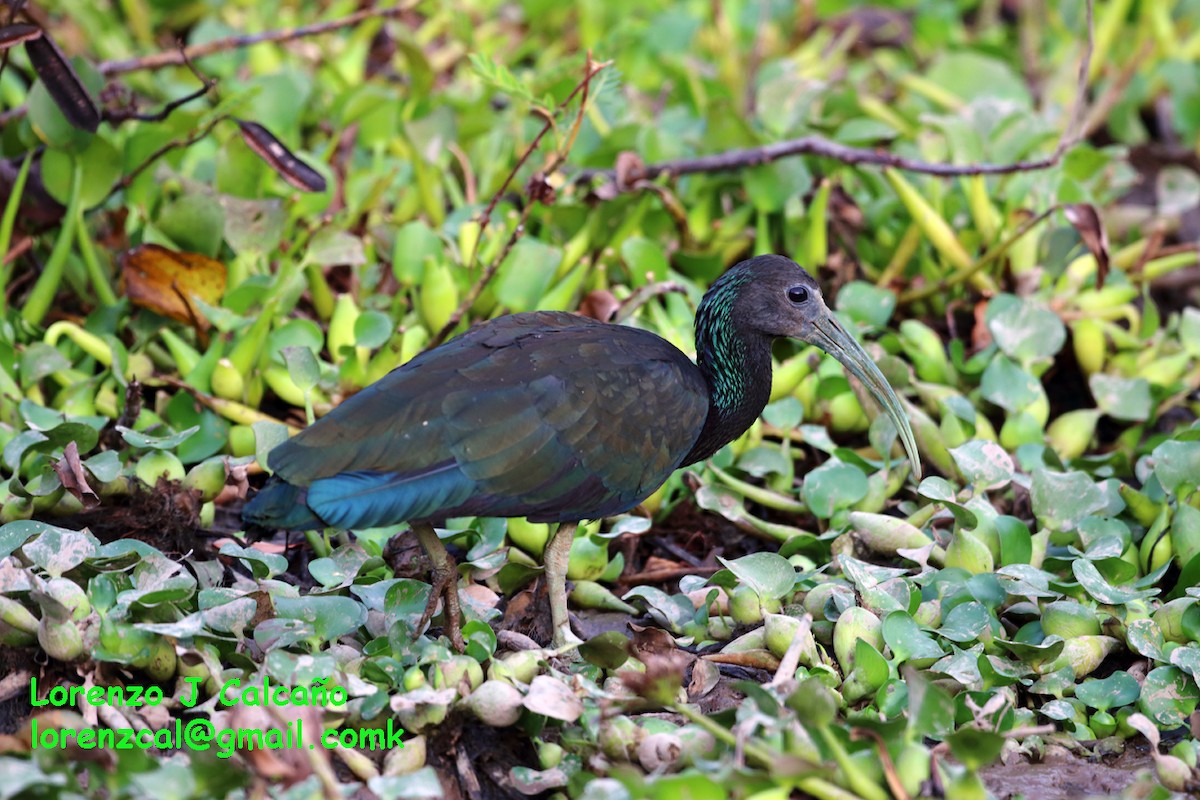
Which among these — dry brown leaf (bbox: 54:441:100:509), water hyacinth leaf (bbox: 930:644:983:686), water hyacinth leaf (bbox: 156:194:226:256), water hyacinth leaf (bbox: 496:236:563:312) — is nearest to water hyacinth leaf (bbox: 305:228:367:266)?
water hyacinth leaf (bbox: 156:194:226:256)

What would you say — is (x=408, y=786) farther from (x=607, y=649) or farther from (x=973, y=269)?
(x=973, y=269)

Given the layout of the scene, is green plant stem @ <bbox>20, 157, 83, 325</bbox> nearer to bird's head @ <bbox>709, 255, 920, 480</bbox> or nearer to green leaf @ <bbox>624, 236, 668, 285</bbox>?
green leaf @ <bbox>624, 236, 668, 285</bbox>

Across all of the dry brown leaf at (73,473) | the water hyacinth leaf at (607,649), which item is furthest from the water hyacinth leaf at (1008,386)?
the dry brown leaf at (73,473)

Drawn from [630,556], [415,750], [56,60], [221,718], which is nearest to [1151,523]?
[630,556]

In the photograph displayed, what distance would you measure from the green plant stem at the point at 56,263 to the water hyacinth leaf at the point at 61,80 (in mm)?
269

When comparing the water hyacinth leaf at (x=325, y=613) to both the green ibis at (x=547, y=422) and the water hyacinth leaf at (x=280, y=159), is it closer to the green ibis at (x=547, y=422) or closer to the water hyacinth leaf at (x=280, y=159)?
the green ibis at (x=547, y=422)

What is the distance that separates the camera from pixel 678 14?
24.2 feet

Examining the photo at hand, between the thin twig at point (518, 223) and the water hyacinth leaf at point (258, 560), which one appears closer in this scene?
the water hyacinth leaf at point (258, 560)

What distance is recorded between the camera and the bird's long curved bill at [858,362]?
429 cm

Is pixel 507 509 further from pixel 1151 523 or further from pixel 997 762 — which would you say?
pixel 1151 523

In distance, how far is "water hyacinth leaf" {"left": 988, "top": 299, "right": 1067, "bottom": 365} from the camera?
201 inches

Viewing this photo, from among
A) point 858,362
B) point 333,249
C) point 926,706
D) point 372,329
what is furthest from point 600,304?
point 926,706

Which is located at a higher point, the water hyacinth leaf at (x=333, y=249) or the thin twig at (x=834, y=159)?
the water hyacinth leaf at (x=333, y=249)

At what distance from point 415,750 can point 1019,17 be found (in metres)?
6.65
